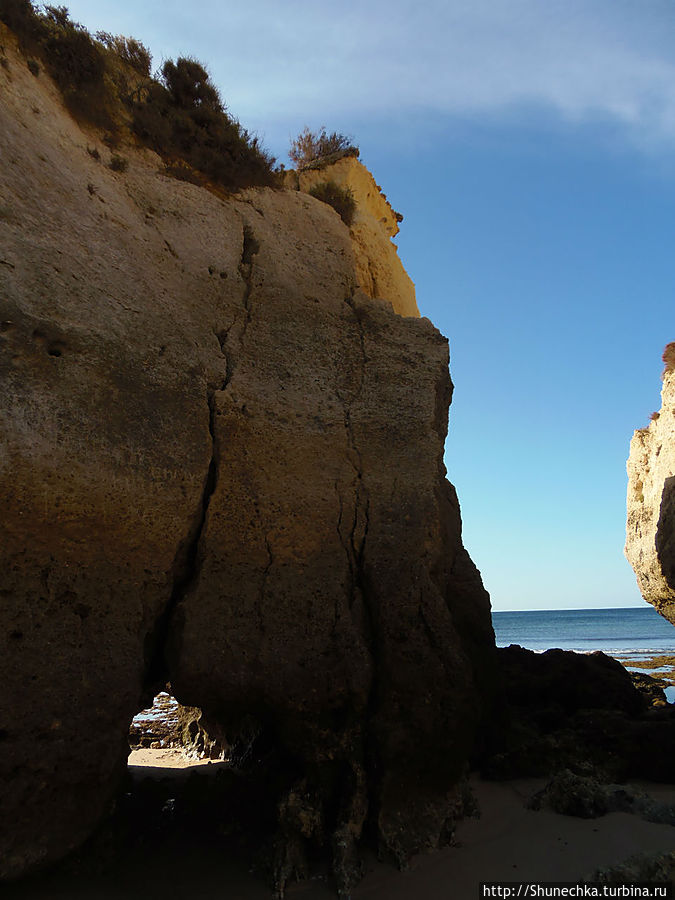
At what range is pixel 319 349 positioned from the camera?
18.7 ft

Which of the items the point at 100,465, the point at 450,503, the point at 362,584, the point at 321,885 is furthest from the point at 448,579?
the point at 100,465

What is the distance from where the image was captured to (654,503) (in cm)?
1409

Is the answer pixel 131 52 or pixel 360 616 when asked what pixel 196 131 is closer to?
pixel 131 52

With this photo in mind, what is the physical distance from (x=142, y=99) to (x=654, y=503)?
1307 centimetres

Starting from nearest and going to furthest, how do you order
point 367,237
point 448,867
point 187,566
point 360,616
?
1. point 448,867
2. point 187,566
3. point 360,616
4. point 367,237

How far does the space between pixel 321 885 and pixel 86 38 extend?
7267 millimetres

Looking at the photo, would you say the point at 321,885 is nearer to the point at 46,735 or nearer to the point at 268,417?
the point at 46,735

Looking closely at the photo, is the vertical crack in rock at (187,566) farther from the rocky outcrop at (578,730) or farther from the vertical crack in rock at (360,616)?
the rocky outcrop at (578,730)

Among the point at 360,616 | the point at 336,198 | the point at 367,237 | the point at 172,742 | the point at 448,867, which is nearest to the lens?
the point at 448,867

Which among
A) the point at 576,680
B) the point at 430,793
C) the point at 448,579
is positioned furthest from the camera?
the point at 576,680

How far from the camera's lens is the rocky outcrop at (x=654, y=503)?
11.6 metres

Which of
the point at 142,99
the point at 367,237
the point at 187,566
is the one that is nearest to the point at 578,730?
the point at 187,566

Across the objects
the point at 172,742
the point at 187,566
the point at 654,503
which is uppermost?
the point at 654,503

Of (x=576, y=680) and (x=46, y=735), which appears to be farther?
(x=576, y=680)
